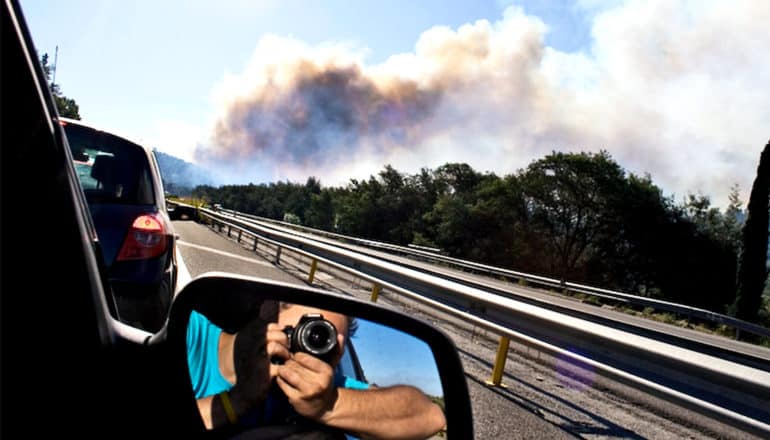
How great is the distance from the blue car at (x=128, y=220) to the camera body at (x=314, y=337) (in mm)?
2381

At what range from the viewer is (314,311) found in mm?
1104

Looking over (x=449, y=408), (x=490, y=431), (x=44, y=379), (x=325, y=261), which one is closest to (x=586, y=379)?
(x=490, y=431)

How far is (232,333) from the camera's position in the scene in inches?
40.4

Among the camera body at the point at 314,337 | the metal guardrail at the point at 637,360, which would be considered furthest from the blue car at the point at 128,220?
the metal guardrail at the point at 637,360

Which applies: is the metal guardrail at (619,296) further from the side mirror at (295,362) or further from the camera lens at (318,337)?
the camera lens at (318,337)

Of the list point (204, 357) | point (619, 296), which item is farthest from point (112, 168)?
point (619, 296)

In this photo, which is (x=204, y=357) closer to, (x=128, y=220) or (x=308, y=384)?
(x=308, y=384)

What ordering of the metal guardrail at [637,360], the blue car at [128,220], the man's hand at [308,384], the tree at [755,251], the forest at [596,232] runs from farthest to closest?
1. the forest at [596,232]
2. the tree at [755,251]
3. the blue car at [128,220]
4. the metal guardrail at [637,360]
5. the man's hand at [308,384]

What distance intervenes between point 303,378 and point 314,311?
19cm

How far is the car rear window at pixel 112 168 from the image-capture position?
3.38 meters

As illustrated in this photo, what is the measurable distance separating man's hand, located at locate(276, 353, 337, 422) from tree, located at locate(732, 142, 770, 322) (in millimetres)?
30338

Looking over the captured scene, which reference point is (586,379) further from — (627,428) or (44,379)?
(44,379)

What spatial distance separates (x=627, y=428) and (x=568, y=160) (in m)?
50.2

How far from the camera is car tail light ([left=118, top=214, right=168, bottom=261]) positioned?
331cm
